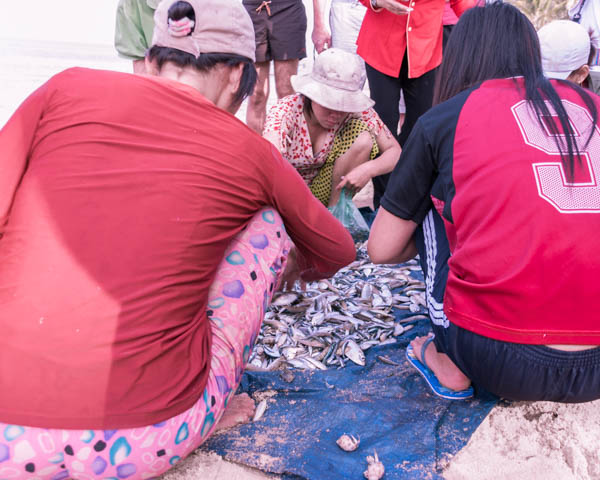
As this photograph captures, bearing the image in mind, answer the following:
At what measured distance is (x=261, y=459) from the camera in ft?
5.61

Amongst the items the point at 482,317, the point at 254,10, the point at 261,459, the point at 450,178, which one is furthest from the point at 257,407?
the point at 254,10

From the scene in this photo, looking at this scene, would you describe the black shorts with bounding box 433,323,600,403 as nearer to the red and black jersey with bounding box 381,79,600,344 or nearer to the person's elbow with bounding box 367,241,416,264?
the red and black jersey with bounding box 381,79,600,344

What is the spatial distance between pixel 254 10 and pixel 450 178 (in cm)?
319

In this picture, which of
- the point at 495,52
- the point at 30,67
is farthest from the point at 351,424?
the point at 30,67

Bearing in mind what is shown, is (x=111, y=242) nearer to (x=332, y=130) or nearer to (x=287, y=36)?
(x=332, y=130)

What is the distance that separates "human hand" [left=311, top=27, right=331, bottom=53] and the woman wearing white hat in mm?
1558

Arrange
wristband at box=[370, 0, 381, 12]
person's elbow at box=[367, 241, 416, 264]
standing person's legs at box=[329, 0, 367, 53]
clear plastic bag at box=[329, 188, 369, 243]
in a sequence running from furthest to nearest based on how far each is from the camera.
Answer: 1. standing person's legs at box=[329, 0, 367, 53]
2. wristband at box=[370, 0, 381, 12]
3. clear plastic bag at box=[329, 188, 369, 243]
4. person's elbow at box=[367, 241, 416, 264]

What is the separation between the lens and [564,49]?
8.70 ft

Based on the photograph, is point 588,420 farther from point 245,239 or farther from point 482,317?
point 245,239

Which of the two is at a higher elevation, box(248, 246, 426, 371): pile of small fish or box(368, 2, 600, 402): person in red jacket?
box(368, 2, 600, 402): person in red jacket

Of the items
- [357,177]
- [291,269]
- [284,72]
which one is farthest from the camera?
[284,72]

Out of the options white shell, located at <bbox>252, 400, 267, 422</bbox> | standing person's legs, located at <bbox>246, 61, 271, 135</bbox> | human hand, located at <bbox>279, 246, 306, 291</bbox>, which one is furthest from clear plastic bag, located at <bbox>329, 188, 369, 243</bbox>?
standing person's legs, located at <bbox>246, 61, 271, 135</bbox>

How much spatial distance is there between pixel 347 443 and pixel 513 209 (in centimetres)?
91

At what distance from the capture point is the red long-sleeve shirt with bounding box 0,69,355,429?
4.07 ft
